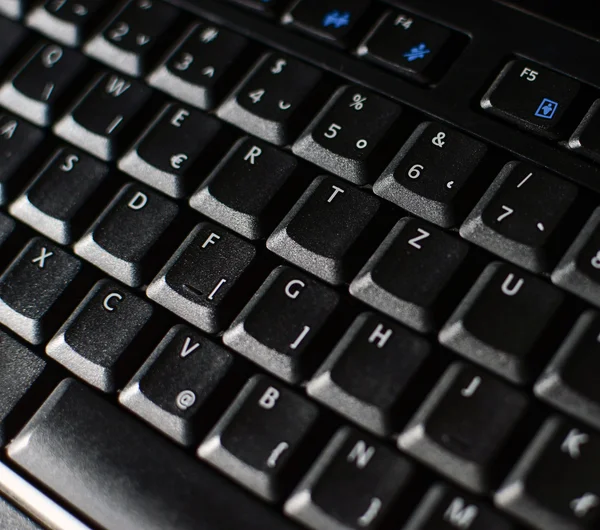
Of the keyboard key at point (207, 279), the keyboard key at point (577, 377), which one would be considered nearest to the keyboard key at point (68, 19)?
the keyboard key at point (207, 279)

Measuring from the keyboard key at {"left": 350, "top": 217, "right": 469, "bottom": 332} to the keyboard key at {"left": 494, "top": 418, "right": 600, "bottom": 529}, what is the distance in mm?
95

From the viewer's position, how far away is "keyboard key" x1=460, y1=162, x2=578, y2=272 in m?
0.43

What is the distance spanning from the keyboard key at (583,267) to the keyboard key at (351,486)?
142mm

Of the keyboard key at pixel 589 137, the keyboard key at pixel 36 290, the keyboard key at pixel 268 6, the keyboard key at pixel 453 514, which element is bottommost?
the keyboard key at pixel 36 290

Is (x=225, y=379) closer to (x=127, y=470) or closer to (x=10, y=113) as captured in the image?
Result: (x=127, y=470)

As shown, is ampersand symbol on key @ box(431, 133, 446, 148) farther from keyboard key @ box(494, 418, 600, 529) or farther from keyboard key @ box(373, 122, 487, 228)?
keyboard key @ box(494, 418, 600, 529)

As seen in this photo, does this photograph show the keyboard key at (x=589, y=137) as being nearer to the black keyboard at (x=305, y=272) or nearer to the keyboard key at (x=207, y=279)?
the black keyboard at (x=305, y=272)

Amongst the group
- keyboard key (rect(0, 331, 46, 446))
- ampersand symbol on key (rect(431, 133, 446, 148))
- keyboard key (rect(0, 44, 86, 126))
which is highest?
ampersand symbol on key (rect(431, 133, 446, 148))

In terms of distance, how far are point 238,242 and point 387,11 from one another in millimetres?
207

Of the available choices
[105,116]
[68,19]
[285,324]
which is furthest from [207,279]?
[68,19]

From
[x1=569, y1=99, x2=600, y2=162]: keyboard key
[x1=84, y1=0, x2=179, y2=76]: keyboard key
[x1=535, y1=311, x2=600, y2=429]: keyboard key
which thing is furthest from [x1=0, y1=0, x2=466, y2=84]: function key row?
[x1=535, y1=311, x2=600, y2=429]: keyboard key

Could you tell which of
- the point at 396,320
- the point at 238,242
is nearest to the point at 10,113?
the point at 238,242

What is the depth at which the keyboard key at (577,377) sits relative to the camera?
0.39 meters

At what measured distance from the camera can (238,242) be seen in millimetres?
483
